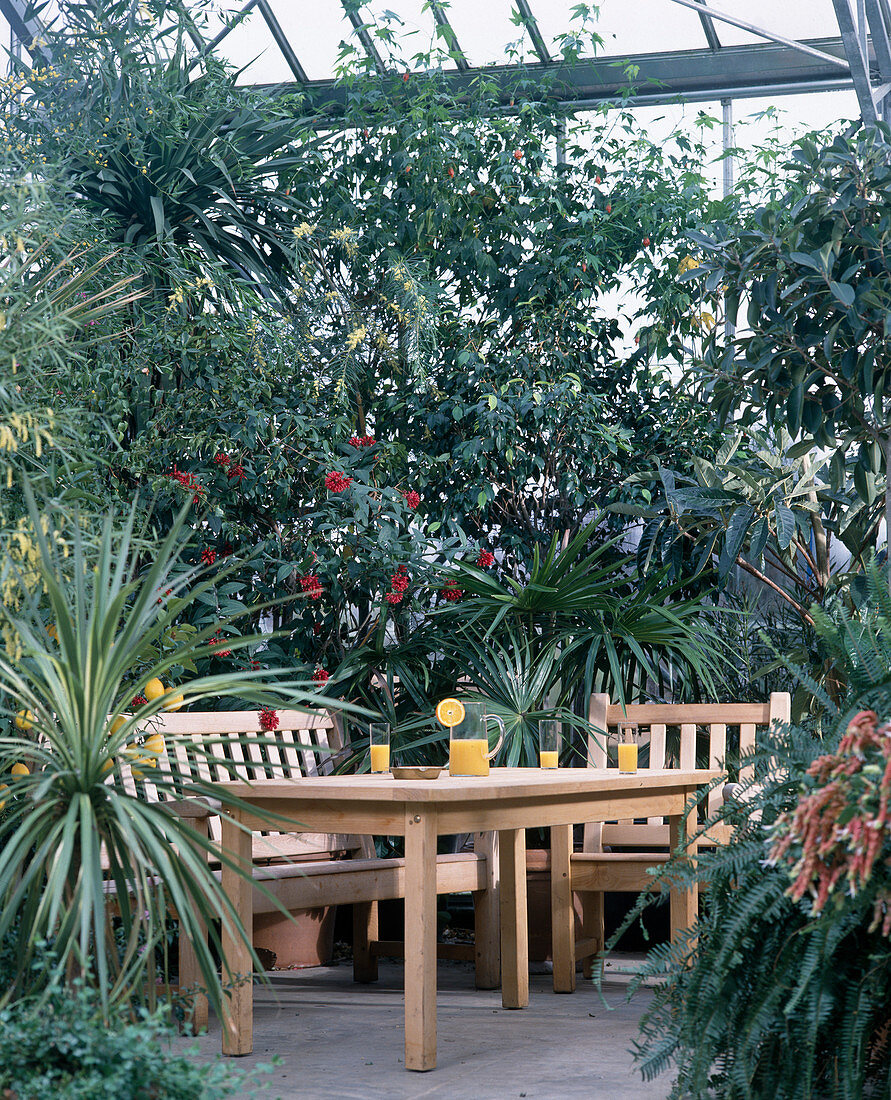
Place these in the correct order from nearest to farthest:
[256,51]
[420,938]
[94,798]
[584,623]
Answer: [94,798]
[420,938]
[584,623]
[256,51]

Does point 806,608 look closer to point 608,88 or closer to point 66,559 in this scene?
point 608,88

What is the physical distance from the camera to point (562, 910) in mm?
3727

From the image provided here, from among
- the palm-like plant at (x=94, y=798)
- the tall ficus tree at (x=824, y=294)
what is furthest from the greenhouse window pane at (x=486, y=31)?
the palm-like plant at (x=94, y=798)

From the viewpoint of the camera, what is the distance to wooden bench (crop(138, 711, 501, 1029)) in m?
3.36

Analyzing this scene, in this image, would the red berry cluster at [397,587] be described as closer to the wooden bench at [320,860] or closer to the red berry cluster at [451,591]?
the red berry cluster at [451,591]

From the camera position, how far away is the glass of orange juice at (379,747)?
3170mm

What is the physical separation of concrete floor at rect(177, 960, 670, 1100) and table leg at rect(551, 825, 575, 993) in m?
0.06

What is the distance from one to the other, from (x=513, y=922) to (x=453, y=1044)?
0.55 metres

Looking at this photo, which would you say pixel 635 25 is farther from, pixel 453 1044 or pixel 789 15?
pixel 453 1044

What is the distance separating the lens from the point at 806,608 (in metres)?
4.98

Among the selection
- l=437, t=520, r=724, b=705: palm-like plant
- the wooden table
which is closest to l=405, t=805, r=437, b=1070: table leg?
the wooden table

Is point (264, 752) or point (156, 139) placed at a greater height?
point (156, 139)

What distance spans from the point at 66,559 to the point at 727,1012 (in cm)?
158

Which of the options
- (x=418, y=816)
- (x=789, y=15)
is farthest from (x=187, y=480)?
(x=789, y=15)
